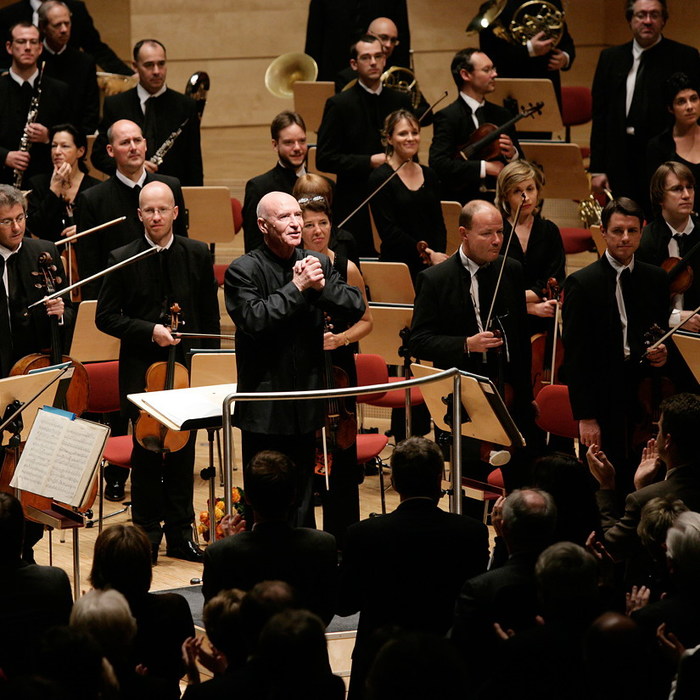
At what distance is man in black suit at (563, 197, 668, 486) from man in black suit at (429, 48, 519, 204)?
1841 millimetres

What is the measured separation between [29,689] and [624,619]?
3.52 ft

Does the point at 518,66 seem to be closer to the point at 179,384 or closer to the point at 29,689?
the point at 179,384

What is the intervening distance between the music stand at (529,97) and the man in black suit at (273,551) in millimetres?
4296

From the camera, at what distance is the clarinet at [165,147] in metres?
6.42

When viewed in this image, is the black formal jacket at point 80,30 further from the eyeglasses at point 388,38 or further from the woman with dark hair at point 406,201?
the woman with dark hair at point 406,201

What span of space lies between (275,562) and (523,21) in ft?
16.8

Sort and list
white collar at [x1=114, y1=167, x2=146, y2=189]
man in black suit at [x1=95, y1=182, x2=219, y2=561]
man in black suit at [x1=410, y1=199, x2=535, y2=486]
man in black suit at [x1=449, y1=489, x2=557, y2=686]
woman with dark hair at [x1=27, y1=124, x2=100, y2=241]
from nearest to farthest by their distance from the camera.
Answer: man in black suit at [x1=449, y1=489, x2=557, y2=686] < man in black suit at [x1=410, y1=199, x2=535, y2=486] < man in black suit at [x1=95, y1=182, x2=219, y2=561] < white collar at [x1=114, y1=167, x2=146, y2=189] < woman with dark hair at [x1=27, y1=124, x2=100, y2=241]

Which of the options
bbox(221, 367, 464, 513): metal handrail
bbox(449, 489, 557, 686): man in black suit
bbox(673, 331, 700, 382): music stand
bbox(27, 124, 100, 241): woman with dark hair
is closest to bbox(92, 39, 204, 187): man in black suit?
bbox(27, 124, 100, 241): woman with dark hair

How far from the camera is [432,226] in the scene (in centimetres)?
582

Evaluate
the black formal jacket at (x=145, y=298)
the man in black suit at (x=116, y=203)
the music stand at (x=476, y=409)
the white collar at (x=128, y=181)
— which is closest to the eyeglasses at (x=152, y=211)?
the black formal jacket at (x=145, y=298)

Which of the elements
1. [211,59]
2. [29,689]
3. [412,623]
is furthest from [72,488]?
[211,59]

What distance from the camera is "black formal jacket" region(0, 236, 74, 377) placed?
4637mm

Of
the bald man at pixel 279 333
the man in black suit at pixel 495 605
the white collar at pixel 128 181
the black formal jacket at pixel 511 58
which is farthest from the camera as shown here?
the black formal jacket at pixel 511 58

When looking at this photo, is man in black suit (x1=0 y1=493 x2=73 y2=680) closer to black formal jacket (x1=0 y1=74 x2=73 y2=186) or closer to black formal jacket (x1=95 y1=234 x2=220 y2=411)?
black formal jacket (x1=95 y1=234 x2=220 y2=411)
